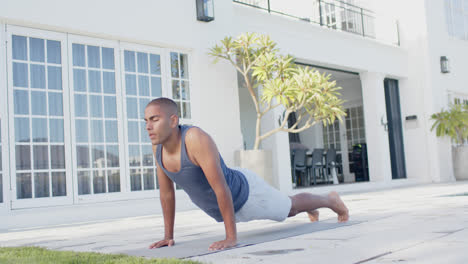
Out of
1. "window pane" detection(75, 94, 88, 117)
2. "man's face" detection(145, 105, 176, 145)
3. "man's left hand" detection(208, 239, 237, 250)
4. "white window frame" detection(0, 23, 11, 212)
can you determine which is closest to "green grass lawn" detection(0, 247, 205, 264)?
"man's left hand" detection(208, 239, 237, 250)

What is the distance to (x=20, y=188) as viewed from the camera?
4883mm

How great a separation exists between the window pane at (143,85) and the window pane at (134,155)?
2.24 feet

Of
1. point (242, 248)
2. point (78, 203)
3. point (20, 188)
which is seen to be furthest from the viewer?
point (78, 203)

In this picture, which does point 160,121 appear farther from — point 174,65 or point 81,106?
point 174,65

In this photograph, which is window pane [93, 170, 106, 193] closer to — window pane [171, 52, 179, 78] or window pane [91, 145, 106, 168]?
window pane [91, 145, 106, 168]

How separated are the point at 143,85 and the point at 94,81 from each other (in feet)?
2.20

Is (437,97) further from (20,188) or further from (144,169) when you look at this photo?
(20,188)

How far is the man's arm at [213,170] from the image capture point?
2262 millimetres

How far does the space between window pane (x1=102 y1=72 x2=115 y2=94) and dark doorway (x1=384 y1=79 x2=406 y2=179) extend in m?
6.60

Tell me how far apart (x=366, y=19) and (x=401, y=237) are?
942 cm

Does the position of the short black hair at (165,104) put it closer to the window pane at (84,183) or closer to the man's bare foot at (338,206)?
the man's bare foot at (338,206)

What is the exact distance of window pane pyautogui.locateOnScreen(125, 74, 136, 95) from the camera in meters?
5.93

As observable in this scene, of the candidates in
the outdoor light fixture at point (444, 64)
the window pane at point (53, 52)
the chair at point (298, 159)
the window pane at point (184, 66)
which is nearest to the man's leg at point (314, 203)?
the window pane at point (53, 52)

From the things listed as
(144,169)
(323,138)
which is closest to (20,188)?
(144,169)
